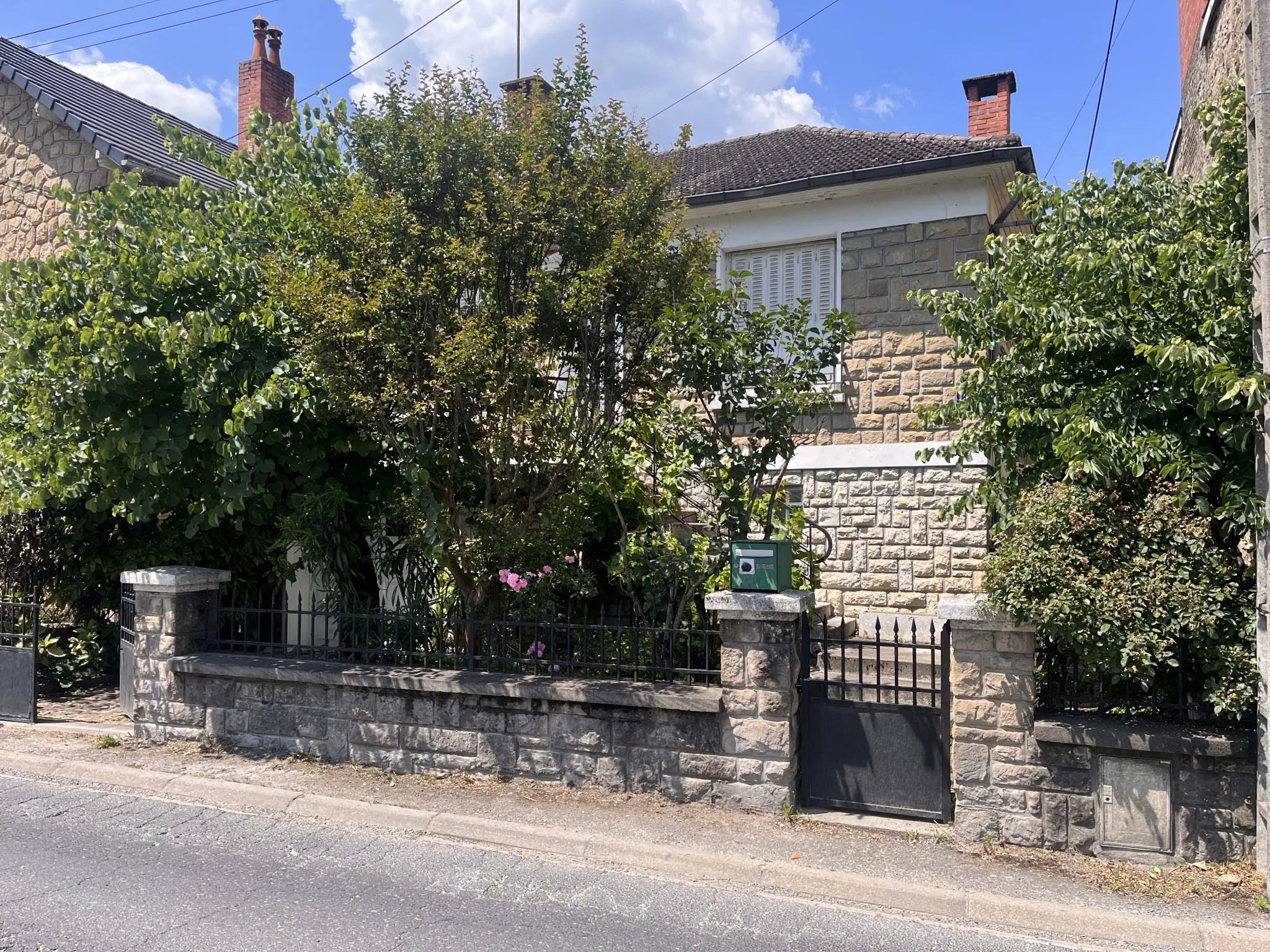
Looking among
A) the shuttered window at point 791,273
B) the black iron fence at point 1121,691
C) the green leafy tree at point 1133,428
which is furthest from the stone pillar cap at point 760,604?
the shuttered window at point 791,273

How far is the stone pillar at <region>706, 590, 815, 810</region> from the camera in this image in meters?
6.06

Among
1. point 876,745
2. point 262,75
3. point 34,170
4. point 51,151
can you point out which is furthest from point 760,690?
point 262,75

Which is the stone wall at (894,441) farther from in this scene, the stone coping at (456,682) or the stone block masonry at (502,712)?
the stone coping at (456,682)

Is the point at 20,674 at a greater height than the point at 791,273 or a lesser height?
lesser

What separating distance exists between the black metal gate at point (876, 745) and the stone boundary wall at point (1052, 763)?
0.71 ft

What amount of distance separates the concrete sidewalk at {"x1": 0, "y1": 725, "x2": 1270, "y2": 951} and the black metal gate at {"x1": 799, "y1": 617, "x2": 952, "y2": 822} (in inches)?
9.8

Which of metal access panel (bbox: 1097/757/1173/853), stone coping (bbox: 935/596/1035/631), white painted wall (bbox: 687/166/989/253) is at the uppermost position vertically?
white painted wall (bbox: 687/166/989/253)

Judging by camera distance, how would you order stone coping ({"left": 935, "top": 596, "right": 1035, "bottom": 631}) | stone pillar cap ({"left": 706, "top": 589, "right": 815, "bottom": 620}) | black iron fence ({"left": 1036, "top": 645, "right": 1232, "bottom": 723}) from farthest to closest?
stone pillar cap ({"left": 706, "top": 589, "right": 815, "bottom": 620})
stone coping ({"left": 935, "top": 596, "right": 1035, "bottom": 631})
black iron fence ({"left": 1036, "top": 645, "right": 1232, "bottom": 723})

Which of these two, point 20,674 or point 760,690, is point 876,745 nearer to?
point 760,690

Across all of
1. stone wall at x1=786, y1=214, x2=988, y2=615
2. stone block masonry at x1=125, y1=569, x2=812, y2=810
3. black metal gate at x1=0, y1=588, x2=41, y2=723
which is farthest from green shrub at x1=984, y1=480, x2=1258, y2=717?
black metal gate at x1=0, y1=588, x2=41, y2=723

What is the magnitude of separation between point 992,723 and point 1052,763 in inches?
14.8

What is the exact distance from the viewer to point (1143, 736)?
16.9 ft

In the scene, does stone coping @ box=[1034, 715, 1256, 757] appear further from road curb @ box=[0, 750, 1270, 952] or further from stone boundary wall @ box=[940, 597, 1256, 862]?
road curb @ box=[0, 750, 1270, 952]

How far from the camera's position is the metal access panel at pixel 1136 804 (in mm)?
5172
